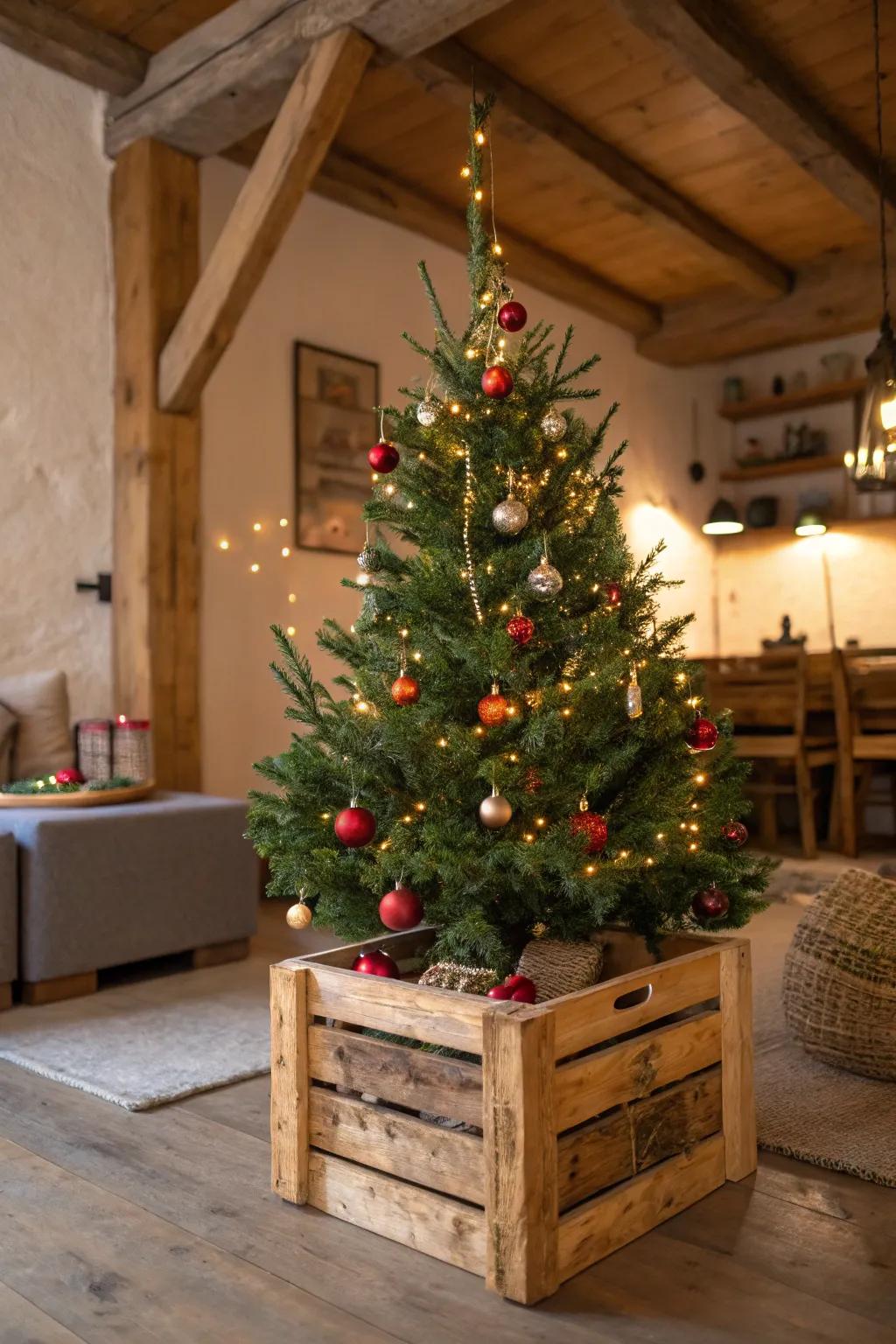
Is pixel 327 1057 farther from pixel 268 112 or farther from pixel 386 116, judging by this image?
pixel 386 116

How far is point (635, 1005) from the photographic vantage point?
155cm

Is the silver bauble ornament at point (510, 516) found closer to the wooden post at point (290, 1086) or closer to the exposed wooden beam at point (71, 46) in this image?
the wooden post at point (290, 1086)

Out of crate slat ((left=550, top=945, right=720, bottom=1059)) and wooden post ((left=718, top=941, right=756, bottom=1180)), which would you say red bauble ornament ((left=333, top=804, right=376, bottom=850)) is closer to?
crate slat ((left=550, top=945, right=720, bottom=1059))

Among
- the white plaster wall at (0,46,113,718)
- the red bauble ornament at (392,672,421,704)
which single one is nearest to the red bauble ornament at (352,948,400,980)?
the red bauble ornament at (392,672,421,704)

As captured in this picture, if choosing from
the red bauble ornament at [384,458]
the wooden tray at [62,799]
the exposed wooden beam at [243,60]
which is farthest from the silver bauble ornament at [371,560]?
the exposed wooden beam at [243,60]

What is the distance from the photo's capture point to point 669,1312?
129 cm

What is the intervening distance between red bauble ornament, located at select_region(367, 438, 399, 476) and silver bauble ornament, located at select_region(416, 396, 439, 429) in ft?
0.22

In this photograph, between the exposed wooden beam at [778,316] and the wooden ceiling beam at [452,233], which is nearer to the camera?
the wooden ceiling beam at [452,233]

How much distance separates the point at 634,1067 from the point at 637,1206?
18cm

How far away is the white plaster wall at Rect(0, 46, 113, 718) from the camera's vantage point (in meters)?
3.54

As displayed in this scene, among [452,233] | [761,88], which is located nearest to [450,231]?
[452,233]

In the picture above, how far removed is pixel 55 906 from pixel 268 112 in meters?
2.54

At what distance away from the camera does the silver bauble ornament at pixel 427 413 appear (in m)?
1.82

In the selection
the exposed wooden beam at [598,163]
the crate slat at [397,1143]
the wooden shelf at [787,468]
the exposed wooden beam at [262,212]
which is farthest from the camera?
the wooden shelf at [787,468]
